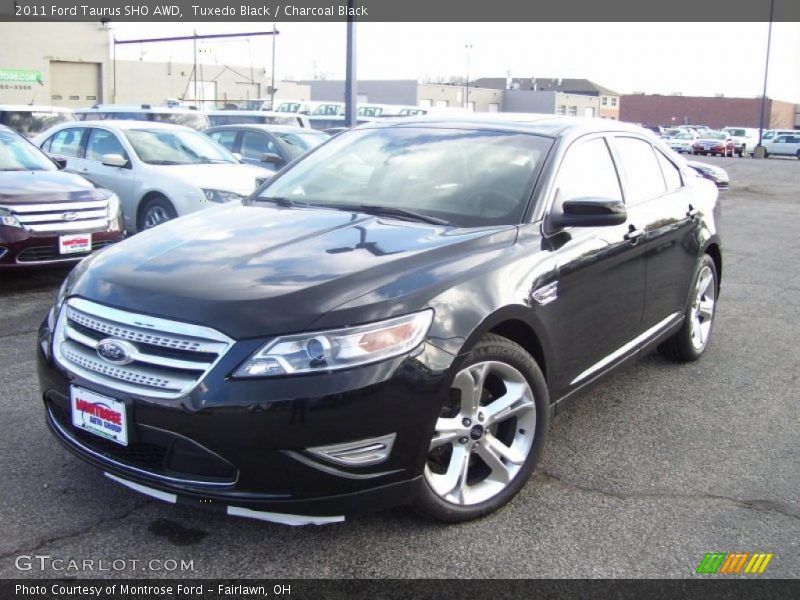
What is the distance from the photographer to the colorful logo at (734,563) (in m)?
2.94

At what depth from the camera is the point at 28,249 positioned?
23.0 feet

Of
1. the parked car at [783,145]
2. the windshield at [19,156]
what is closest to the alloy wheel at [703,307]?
the windshield at [19,156]

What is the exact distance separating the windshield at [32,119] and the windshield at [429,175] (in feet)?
35.3

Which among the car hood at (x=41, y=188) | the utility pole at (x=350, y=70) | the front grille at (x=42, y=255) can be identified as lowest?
the front grille at (x=42, y=255)

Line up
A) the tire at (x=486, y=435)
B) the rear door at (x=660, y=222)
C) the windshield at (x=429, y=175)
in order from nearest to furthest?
the tire at (x=486, y=435)
the windshield at (x=429, y=175)
the rear door at (x=660, y=222)

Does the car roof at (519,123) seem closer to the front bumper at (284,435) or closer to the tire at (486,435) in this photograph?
the tire at (486,435)

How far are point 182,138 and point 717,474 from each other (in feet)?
27.7

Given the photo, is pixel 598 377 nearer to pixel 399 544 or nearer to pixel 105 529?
pixel 399 544

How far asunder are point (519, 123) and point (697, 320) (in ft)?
6.86

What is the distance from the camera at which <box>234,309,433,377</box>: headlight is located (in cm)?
265

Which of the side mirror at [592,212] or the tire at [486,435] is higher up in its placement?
the side mirror at [592,212]

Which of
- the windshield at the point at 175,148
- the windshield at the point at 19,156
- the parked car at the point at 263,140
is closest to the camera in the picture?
the windshield at the point at 19,156

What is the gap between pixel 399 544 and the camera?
3.01m

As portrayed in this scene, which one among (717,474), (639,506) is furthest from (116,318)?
(717,474)
